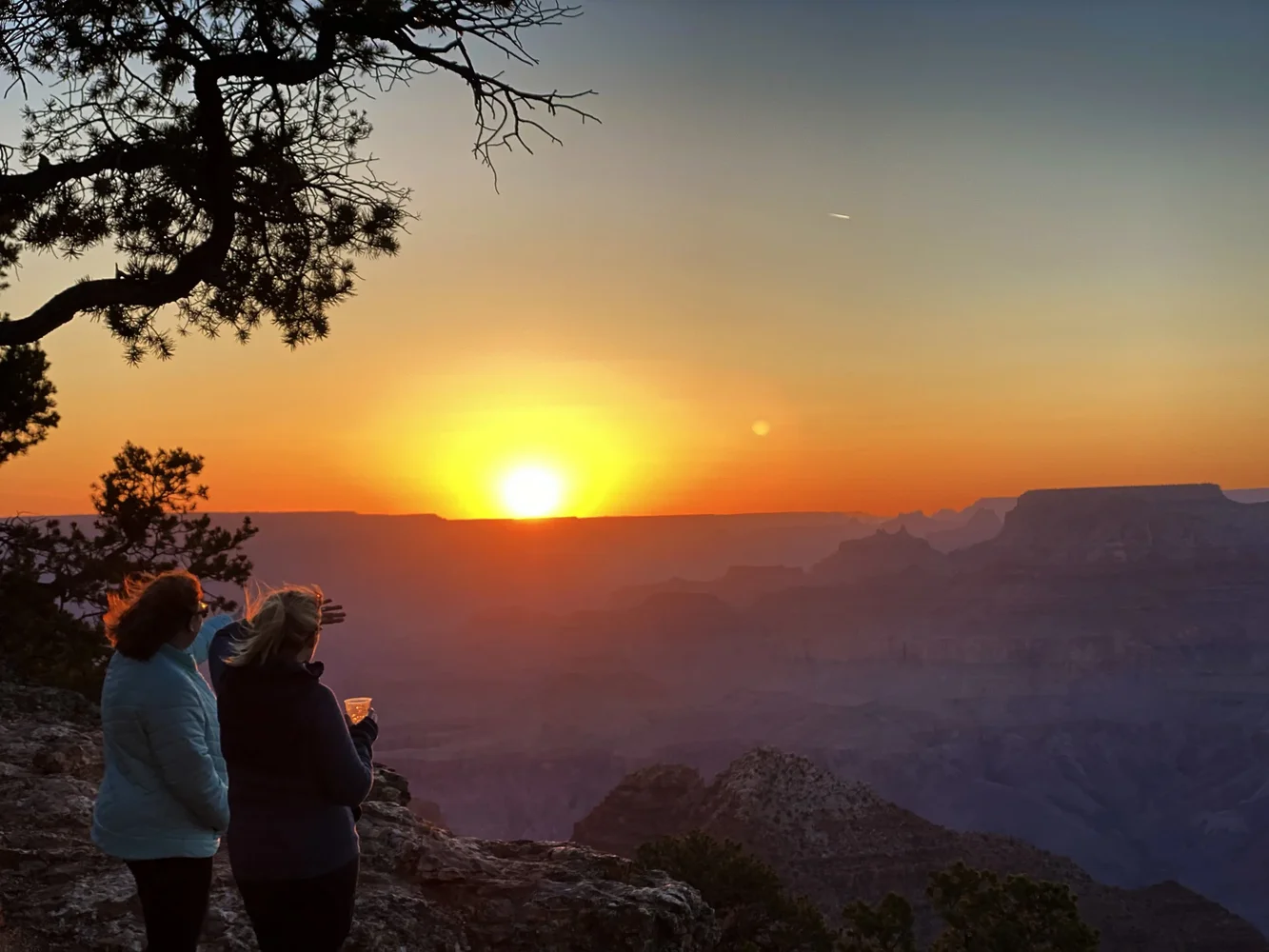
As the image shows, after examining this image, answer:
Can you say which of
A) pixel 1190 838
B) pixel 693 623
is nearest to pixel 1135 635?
pixel 1190 838

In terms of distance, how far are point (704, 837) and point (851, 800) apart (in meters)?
40.9

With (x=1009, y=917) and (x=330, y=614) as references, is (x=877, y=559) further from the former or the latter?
(x=330, y=614)

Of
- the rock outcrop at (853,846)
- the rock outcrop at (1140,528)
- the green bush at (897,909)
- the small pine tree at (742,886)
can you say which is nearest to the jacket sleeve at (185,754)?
the small pine tree at (742,886)

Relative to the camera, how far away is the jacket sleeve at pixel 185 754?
12.0 ft

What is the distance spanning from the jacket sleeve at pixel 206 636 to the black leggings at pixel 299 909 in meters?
0.89

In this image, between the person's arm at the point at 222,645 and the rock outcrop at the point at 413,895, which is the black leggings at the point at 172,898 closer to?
the person's arm at the point at 222,645

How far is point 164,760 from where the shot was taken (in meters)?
3.66

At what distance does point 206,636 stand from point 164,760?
0.52m

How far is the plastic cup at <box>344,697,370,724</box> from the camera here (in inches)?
158

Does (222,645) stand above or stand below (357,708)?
above

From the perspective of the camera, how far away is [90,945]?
5191 mm

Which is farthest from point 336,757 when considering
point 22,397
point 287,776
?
point 22,397

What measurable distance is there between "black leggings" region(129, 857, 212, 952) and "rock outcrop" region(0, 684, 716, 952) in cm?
154

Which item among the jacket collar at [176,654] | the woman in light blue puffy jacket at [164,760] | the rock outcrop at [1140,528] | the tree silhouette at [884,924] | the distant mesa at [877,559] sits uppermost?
the rock outcrop at [1140,528]
